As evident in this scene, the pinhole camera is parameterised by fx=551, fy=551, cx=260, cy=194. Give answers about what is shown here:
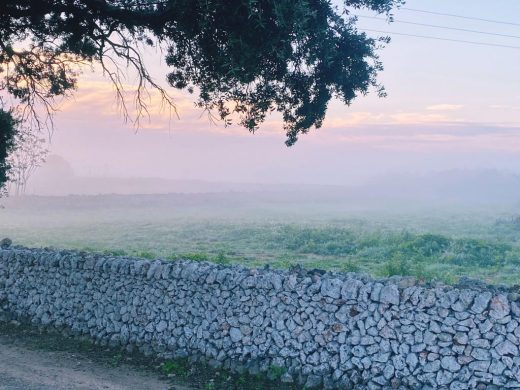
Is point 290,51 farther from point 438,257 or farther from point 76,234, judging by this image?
point 76,234

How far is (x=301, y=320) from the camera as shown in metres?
12.2

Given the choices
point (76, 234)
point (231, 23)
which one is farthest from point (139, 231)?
point (231, 23)

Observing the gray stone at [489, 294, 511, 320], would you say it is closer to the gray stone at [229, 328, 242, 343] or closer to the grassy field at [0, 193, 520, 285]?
the gray stone at [229, 328, 242, 343]

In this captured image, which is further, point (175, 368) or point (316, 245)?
point (316, 245)

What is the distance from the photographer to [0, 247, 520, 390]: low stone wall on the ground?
1052 cm

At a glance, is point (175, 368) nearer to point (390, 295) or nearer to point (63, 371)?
point (63, 371)

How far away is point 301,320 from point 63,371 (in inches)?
229

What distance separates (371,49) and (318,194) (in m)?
156

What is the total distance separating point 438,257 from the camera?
1206 inches

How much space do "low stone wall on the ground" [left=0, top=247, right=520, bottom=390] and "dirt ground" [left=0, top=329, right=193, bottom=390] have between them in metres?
0.90

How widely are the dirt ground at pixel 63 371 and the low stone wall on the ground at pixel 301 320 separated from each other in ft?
2.95

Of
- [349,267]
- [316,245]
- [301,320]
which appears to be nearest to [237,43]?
[301,320]

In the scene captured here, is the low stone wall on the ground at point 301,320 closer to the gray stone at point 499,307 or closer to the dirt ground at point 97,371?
the gray stone at point 499,307

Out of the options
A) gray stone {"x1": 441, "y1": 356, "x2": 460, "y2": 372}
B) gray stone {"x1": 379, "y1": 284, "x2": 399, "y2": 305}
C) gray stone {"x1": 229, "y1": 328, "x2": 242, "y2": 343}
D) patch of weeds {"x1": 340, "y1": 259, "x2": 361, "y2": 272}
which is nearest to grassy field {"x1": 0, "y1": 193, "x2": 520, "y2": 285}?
patch of weeds {"x1": 340, "y1": 259, "x2": 361, "y2": 272}
